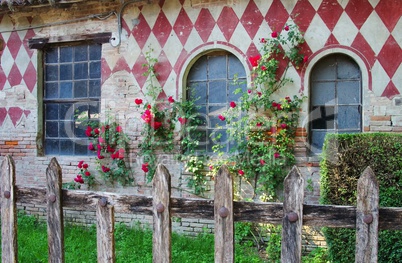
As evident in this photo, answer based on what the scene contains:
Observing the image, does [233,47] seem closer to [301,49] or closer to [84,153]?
[301,49]

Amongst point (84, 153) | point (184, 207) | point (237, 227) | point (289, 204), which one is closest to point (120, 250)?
point (237, 227)

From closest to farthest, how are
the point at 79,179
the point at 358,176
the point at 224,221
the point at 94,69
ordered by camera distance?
1. the point at 224,221
2. the point at 358,176
3. the point at 79,179
4. the point at 94,69

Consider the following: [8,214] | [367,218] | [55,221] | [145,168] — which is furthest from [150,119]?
[367,218]

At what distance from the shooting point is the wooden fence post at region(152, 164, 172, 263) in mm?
2676

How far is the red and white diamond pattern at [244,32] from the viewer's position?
18.5ft

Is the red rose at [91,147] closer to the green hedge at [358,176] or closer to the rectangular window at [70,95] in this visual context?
the rectangular window at [70,95]

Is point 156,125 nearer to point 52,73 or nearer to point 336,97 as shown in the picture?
point 52,73

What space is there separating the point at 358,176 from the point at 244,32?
2.88 m

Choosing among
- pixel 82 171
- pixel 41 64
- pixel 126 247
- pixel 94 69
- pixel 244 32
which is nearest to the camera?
pixel 126 247

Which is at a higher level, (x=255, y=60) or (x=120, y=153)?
(x=255, y=60)

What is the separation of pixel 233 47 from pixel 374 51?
1.89 m

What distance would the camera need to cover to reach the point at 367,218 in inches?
92.5

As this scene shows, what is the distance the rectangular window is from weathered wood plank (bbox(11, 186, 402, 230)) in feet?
14.7

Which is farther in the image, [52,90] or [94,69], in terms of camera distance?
[52,90]
